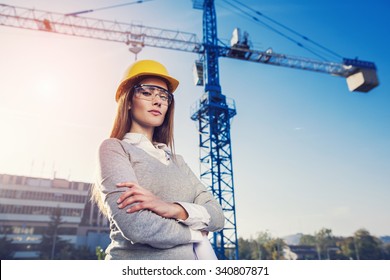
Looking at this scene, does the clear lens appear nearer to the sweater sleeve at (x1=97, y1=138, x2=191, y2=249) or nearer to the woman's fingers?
the sweater sleeve at (x1=97, y1=138, x2=191, y2=249)

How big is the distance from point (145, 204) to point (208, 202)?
0.48 metres

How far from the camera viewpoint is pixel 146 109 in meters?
1.57

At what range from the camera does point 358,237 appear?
147ft

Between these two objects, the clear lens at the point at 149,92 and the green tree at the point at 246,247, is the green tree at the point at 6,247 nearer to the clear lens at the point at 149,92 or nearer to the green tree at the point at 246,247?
the green tree at the point at 246,247

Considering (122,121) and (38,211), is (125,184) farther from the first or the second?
(38,211)

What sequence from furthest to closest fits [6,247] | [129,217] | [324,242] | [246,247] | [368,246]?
[324,242]
[246,247]
[368,246]
[6,247]
[129,217]

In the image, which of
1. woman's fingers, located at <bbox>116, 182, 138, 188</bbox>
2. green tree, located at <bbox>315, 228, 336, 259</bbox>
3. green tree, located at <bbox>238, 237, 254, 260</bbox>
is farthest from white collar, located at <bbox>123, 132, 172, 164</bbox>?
green tree, located at <bbox>315, 228, 336, 259</bbox>

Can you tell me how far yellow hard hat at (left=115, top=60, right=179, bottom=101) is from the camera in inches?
61.7

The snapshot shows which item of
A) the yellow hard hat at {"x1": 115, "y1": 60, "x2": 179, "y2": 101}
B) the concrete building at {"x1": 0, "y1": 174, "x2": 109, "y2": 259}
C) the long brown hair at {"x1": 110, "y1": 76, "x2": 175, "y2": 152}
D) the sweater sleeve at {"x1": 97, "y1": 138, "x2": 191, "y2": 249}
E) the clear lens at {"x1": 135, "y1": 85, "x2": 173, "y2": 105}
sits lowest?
the sweater sleeve at {"x1": 97, "y1": 138, "x2": 191, "y2": 249}

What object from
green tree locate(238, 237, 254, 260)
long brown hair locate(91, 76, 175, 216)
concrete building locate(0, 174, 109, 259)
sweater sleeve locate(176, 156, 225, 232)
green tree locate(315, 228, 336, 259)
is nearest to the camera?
sweater sleeve locate(176, 156, 225, 232)

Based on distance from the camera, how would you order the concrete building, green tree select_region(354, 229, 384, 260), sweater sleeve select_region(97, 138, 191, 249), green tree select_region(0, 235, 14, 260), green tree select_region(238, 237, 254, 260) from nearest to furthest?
sweater sleeve select_region(97, 138, 191, 249)
green tree select_region(0, 235, 14, 260)
the concrete building
green tree select_region(354, 229, 384, 260)
green tree select_region(238, 237, 254, 260)

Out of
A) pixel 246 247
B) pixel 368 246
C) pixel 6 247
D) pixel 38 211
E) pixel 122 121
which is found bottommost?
pixel 122 121

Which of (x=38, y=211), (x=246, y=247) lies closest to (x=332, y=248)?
(x=246, y=247)
